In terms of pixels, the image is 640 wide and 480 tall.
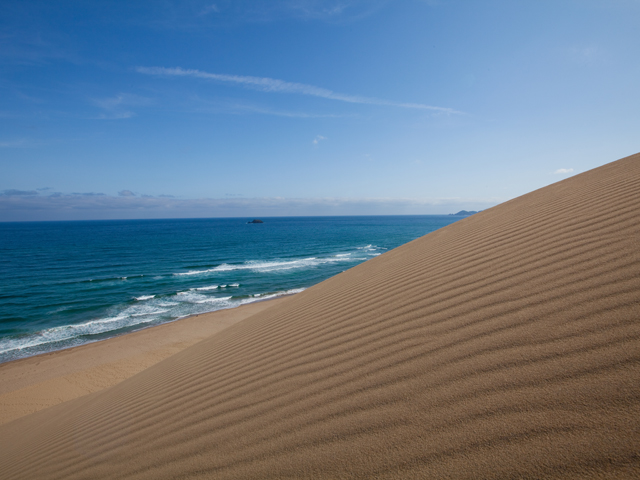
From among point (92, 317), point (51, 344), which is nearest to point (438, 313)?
point (51, 344)

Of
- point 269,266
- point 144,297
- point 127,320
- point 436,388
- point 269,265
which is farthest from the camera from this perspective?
point 269,265

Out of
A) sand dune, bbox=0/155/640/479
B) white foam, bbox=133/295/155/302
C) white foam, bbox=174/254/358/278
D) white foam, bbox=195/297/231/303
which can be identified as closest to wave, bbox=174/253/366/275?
white foam, bbox=174/254/358/278

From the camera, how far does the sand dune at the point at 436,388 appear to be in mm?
1232

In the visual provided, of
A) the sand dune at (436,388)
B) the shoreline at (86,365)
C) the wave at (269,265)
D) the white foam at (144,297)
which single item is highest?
the sand dune at (436,388)

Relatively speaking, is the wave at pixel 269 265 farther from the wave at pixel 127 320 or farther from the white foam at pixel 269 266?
the wave at pixel 127 320

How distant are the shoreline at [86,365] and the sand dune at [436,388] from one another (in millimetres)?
5561

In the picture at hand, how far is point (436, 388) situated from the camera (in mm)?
1643

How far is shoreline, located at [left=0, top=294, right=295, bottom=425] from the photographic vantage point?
26.2 feet

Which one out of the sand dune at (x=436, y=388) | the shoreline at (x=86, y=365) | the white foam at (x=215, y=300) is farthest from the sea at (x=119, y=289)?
the sand dune at (x=436, y=388)

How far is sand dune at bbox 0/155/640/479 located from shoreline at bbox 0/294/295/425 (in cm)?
556

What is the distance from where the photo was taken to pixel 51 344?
1123cm

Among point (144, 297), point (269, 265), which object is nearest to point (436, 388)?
point (144, 297)

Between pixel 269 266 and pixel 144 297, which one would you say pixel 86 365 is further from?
pixel 269 266

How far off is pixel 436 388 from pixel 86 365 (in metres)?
11.5
